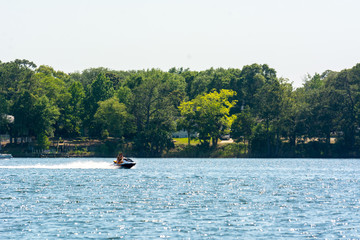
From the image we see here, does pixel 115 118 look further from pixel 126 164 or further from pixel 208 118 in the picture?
pixel 126 164

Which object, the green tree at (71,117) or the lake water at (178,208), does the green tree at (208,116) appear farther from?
the lake water at (178,208)

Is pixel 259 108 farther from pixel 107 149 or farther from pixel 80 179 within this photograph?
pixel 80 179

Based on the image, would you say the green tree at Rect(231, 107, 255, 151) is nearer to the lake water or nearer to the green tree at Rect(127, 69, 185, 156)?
the green tree at Rect(127, 69, 185, 156)

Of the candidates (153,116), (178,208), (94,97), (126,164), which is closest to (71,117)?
(94,97)

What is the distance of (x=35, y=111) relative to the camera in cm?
14538

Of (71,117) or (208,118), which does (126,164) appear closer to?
(208,118)

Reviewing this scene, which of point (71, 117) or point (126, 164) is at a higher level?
point (71, 117)

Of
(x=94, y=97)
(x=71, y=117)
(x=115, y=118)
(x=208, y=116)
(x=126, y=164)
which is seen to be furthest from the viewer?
(x=94, y=97)

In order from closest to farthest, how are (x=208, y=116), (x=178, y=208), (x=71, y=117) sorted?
(x=178, y=208) < (x=208, y=116) < (x=71, y=117)

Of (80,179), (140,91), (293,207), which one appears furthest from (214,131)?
(293,207)

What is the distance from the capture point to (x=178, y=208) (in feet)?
150

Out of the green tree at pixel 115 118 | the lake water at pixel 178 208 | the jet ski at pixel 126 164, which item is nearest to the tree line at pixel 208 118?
the green tree at pixel 115 118

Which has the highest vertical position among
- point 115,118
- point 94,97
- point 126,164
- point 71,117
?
point 94,97

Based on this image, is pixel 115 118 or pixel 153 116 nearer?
pixel 115 118
